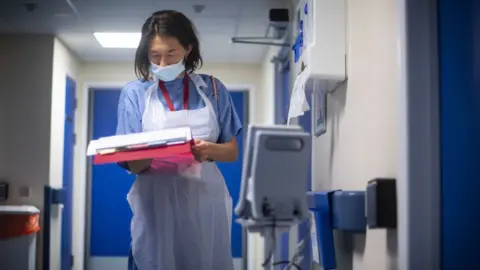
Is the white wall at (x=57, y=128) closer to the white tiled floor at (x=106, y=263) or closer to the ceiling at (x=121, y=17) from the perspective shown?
the ceiling at (x=121, y=17)

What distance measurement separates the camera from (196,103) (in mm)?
1439

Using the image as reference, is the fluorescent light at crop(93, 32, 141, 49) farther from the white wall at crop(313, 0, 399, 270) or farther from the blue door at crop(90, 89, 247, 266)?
the white wall at crop(313, 0, 399, 270)

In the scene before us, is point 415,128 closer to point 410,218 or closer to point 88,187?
point 410,218

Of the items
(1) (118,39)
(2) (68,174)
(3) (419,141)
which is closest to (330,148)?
(3) (419,141)

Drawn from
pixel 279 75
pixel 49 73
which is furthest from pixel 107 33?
pixel 279 75

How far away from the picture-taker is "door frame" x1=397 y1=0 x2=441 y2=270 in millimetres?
1087

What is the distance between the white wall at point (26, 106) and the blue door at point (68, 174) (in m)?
0.41

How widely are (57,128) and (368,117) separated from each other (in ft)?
9.83

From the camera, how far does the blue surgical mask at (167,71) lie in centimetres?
143

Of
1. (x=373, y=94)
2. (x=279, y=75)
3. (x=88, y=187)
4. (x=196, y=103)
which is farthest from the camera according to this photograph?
(x=88, y=187)

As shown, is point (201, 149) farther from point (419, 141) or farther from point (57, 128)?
point (57, 128)

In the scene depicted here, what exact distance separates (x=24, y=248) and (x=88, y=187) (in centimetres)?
124

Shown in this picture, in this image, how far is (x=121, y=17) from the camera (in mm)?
3393

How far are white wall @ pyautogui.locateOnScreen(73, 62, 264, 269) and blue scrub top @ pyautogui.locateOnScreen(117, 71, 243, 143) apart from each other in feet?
9.57
